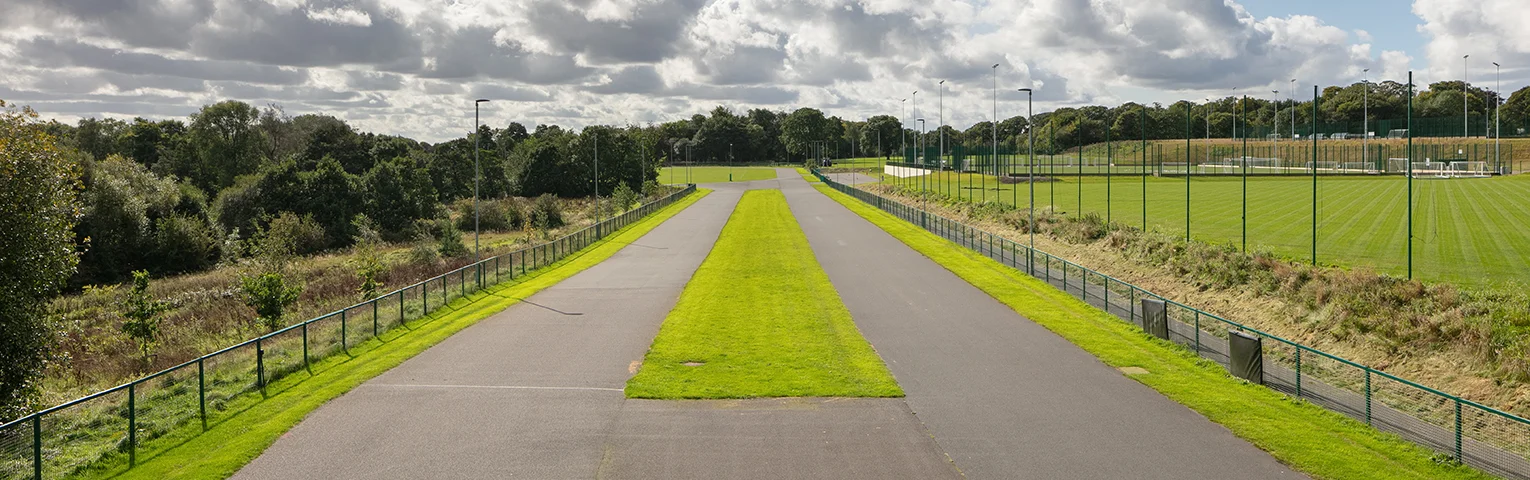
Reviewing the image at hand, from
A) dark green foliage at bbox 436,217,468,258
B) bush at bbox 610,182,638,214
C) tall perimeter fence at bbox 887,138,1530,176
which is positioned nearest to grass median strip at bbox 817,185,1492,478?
dark green foliage at bbox 436,217,468,258

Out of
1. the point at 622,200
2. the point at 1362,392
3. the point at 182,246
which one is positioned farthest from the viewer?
the point at 622,200

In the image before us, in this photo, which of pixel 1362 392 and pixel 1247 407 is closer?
pixel 1247 407

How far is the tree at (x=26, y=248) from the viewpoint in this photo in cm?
1675

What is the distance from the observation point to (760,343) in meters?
22.5

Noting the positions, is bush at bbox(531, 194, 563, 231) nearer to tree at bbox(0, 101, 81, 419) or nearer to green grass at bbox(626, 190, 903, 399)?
green grass at bbox(626, 190, 903, 399)

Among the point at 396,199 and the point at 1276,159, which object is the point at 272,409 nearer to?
the point at 396,199

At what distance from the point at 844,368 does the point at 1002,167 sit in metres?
73.5

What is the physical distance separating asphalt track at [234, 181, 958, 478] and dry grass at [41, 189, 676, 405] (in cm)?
767

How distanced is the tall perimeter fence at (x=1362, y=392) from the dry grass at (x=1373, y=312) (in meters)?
1.17

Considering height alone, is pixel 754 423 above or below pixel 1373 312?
below

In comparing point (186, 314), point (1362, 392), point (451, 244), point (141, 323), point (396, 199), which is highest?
point (396, 199)

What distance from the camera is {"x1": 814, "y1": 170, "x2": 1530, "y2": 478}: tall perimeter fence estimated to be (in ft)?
45.3

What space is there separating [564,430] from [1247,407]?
11404 millimetres

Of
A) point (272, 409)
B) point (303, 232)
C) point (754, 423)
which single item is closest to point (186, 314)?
point (272, 409)
